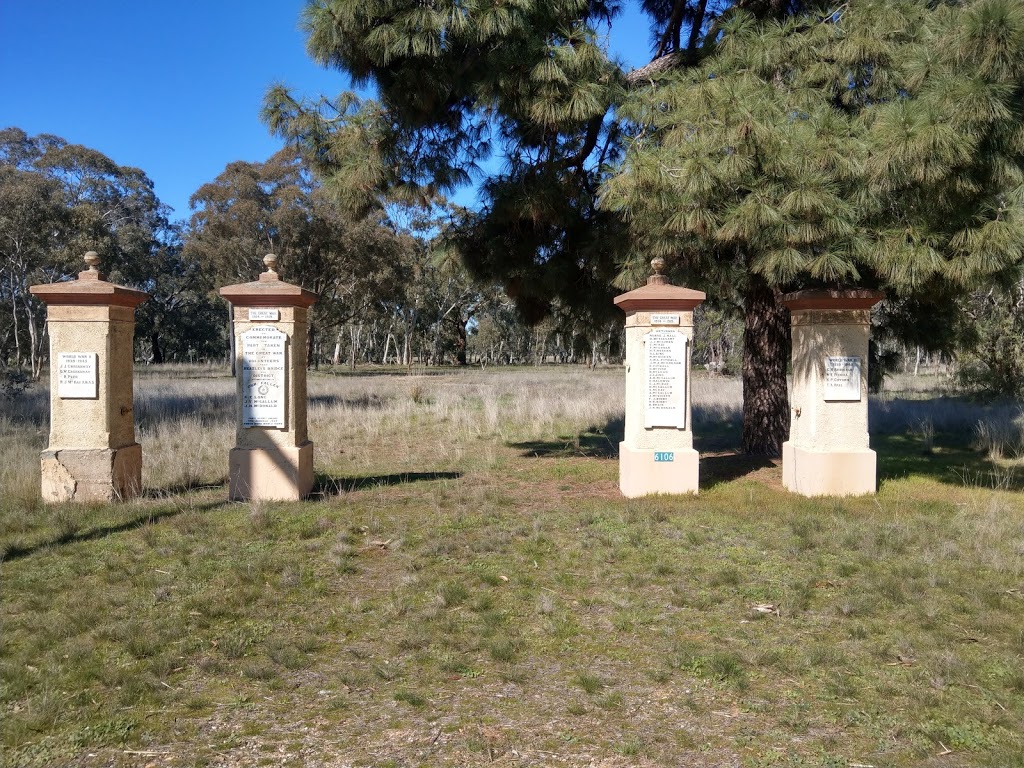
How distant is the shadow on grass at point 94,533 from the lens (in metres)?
5.71

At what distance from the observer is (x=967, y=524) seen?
642 cm

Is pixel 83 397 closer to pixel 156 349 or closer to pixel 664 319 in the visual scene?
pixel 664 319

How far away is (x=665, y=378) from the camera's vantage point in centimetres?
772

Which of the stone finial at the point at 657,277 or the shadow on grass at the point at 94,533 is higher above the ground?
the stone finial at the point at 657,277

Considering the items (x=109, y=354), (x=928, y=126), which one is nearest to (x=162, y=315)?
(x=109, y=354)

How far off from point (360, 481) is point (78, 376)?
3.20 metres

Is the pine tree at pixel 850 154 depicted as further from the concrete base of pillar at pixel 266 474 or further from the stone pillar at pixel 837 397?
the concrete base of pillar at pixel 266 474

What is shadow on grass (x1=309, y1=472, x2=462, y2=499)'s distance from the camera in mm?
8047

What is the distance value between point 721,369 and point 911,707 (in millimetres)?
34254

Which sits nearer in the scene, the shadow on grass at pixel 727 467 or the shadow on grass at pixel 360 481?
the shadow on grass at pixel 360 481

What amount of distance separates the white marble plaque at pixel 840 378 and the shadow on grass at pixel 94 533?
6475 mm

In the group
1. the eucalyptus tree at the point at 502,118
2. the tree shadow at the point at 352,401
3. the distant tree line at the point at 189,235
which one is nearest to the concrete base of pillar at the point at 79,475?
the eucalyptus tree at the point at 502,118

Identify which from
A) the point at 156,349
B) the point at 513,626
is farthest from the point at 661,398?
the point at 156,349

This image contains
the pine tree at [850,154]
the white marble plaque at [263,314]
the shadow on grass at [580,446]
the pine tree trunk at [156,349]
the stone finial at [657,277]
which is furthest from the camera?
the pine tree trunk at [156,349]
